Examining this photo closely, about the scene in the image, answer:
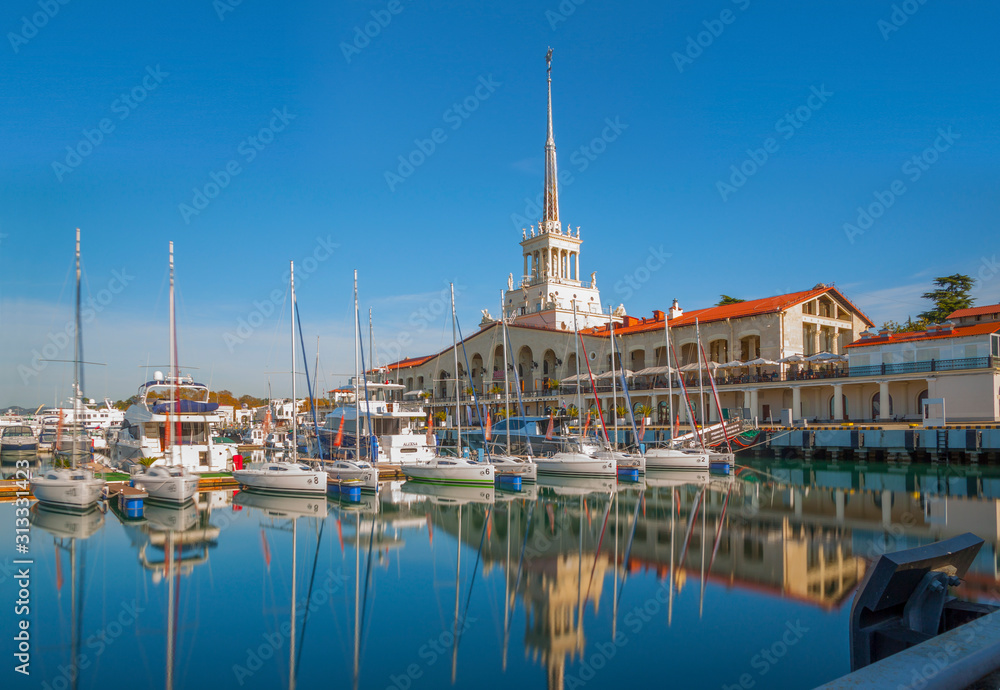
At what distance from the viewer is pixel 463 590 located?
16.0m

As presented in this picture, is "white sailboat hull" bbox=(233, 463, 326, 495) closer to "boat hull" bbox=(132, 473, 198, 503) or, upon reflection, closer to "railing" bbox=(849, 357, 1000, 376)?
"boat hull" bbox=(132, 473, 198, 503)

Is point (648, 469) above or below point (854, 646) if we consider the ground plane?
below

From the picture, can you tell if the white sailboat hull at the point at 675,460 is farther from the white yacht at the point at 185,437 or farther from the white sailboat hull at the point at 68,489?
the white sailboat hull at the point at 68,489

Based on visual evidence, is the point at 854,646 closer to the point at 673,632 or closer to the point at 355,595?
the point at 673,632

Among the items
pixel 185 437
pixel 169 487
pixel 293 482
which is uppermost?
pixel 185 437

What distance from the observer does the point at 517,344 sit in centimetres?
7531

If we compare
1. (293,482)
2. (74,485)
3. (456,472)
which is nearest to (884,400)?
(456,472)

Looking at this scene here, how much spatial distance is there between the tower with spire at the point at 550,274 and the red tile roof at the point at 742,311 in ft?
57.3

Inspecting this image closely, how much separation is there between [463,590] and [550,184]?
8176 centimetres

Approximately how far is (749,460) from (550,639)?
39.1 meters

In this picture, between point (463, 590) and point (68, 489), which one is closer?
point (463, 590)

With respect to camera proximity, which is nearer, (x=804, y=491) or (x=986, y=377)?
(x=804, y=491)

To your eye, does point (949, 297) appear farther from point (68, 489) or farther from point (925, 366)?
point (68, 489)

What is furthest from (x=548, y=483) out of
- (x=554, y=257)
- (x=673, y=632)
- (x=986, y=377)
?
(x=554, y=257)
